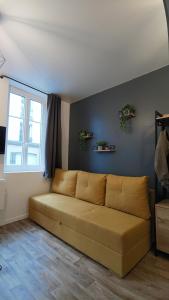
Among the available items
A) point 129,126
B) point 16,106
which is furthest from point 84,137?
point 16,106

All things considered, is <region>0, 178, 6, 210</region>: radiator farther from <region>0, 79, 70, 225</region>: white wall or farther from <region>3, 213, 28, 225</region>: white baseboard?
<region>3, 213, 28, 225</region>: white baseboard

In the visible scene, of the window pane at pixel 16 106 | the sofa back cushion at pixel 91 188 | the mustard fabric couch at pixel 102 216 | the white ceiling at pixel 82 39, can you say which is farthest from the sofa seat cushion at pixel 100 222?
the white ceiling at pixel 82 39

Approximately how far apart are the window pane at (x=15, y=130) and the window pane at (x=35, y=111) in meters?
0.31

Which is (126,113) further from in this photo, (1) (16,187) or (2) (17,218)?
(2) (17,218)

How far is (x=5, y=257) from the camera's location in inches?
71.2

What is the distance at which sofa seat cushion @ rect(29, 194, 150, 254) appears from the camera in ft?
5.21

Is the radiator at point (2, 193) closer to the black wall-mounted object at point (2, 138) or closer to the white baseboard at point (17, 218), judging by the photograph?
the white baseboard at point (17, 218)

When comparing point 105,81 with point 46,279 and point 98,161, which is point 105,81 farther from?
point 46,279

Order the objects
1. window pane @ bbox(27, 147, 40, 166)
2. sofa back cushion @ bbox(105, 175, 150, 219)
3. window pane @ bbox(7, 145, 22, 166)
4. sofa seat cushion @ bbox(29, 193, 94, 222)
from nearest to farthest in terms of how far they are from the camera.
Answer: sofa back cushion @ bbox(105, 175, 150, 219)
sofa seat cushion @ bbox(29, 193, 94, 222)
window pane @ bbox(7, 145, 22, 166)
window pane @ bbox(27, 147, 40, 166)

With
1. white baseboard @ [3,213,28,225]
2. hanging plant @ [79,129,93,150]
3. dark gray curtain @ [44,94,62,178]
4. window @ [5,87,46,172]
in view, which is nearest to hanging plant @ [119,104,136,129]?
hanging plant @ [79,129,93,150]

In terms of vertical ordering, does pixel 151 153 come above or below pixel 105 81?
below

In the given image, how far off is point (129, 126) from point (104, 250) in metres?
1.87

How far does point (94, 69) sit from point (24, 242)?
2707 mm

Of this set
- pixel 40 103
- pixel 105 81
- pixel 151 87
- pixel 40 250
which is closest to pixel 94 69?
pixel 105 81
